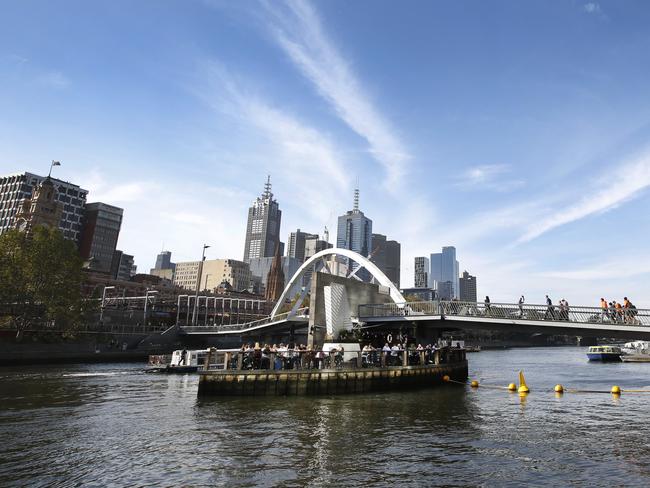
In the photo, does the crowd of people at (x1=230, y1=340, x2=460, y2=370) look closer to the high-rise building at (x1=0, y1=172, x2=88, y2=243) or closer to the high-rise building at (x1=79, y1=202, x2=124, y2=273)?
the high-rise building at (x1=0, y1=172, x2=88, y2=243)

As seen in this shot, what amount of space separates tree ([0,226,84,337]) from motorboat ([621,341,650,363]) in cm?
9245

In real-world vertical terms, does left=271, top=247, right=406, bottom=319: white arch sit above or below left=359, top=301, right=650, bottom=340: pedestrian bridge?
above

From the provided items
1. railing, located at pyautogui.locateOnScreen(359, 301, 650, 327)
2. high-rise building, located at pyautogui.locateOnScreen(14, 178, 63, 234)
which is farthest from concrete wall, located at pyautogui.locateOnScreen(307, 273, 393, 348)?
high-rise building, located at pyautogui.locateOnScreen(14, 178, 63, 234)

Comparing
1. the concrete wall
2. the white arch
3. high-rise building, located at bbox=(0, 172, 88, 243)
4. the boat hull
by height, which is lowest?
the boat hull

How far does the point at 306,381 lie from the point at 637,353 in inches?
3309

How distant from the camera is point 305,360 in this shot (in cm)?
3394

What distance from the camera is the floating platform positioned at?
102 feet

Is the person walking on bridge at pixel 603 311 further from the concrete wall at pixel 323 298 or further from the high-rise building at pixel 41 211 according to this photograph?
the high-rise building at pixel 41 211

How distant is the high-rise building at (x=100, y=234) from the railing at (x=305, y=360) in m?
156

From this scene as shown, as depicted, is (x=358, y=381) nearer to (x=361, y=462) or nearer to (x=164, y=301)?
(x=361, y=462)

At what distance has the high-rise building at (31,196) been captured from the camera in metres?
157

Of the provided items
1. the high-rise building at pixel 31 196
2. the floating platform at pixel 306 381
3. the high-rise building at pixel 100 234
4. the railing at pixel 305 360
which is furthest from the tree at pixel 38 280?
the high-rise building at pixel 100 234

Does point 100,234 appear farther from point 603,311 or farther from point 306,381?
point 603,311

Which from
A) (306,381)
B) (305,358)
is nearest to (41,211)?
(305,358)
